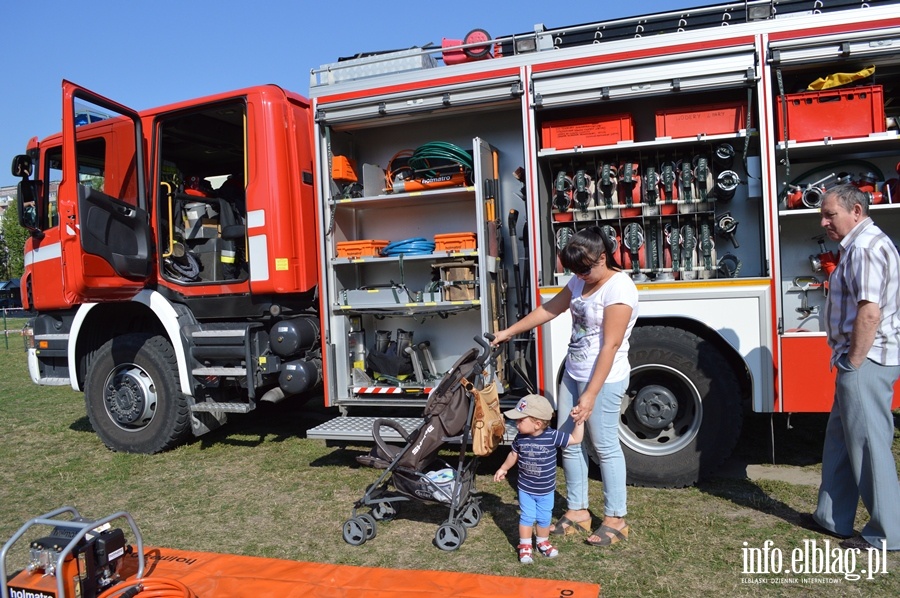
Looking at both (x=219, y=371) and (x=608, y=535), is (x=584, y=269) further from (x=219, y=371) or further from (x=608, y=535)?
(x=219, y=371)

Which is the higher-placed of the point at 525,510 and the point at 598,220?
the point at 598,220

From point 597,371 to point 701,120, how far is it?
7.67ft

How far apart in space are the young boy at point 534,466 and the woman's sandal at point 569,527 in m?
0.28

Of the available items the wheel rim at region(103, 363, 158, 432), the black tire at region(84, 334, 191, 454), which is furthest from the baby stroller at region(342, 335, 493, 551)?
the wheel rim at region(103, 363, 158, 432)

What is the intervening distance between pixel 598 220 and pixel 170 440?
167 inches

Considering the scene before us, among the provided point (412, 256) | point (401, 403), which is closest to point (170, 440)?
point (401, 403)

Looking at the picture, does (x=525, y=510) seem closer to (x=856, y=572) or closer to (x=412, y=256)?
(x=856, y=572)

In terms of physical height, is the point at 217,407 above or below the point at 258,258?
below

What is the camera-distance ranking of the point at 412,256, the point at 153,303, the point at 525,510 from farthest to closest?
the point at 153,303 < the point at 412,256 < the point at 525,510

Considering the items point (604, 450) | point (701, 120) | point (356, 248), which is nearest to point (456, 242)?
point (356, 248)

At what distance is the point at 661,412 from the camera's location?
490cm

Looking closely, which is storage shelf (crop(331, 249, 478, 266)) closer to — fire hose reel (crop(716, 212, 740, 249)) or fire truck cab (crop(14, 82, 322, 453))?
fire truck cab (crop(14, 82, 322, 453))

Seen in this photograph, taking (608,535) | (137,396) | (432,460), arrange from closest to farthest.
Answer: (608,535) → (432,460) → (137,396)

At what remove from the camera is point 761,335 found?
463 centimetres
